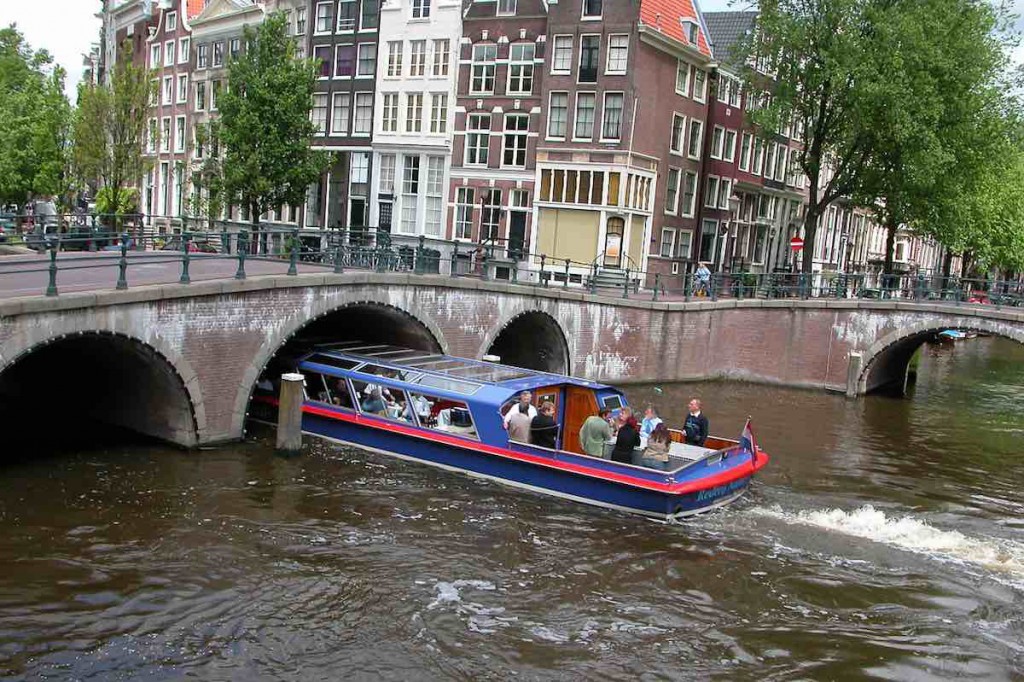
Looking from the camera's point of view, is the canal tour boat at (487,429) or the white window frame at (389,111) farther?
the white window frame at (389,111)

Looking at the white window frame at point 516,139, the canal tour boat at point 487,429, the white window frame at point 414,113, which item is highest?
the white window frame at point 414,113

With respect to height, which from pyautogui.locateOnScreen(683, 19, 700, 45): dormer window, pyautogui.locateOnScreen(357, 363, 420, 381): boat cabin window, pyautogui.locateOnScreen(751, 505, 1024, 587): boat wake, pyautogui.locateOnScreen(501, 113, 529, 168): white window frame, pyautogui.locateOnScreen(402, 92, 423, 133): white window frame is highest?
pyautogui.locateOnScreen(683, 19, 700, 45): dormer window

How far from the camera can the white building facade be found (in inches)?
1748

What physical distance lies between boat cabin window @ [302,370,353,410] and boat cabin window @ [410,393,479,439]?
1782 millimetres

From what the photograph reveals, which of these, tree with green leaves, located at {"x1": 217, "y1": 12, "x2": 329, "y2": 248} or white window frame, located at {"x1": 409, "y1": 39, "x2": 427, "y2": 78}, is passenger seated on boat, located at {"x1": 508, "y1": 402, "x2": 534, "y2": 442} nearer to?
tree with green leaves, located at {"x1": 217, "y1": 12, "x2": 329, "y2": 248}

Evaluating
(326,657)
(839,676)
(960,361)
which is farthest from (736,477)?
(960,361)

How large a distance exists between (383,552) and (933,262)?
95755 millimetres

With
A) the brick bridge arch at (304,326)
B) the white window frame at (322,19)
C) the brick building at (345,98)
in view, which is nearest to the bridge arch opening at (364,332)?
the brick bridge arch at (304,326)

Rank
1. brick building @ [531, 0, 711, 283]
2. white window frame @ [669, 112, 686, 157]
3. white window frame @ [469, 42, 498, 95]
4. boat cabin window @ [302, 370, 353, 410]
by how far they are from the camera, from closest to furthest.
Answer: boat cabin window @ [302, 370, 353, 410] → brick building @ [531, 0, 711, 283] → white window frame @ [669, 112, 686, 157] → white window frame @ [469, 42, 498, 95]

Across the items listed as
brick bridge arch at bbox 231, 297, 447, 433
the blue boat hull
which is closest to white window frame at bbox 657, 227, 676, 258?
brick bridge arch at bbox 231, 297, 447, 433

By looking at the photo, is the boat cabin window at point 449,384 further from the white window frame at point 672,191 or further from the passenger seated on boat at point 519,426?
the white window frame at point 672,191

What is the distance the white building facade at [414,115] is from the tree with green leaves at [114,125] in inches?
485

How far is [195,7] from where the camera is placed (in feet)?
197

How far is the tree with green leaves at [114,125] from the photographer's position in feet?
117
